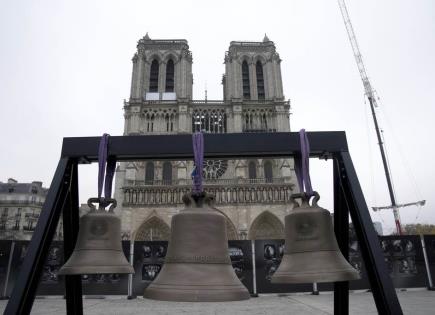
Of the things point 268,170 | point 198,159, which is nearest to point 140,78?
point 268,170

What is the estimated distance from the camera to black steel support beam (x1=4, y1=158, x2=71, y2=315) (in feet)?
6.17

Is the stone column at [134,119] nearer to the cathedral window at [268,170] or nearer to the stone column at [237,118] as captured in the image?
the stone column at [237,118]

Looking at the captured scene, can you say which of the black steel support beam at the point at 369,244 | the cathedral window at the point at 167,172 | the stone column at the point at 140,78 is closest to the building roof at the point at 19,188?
the stone column at the point at 140,78

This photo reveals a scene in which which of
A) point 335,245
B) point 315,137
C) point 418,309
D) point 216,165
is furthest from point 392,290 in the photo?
point 216,165

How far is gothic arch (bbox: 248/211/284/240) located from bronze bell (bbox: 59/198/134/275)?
29195 mm

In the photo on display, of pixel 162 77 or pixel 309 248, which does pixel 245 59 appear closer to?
pixel 162 77

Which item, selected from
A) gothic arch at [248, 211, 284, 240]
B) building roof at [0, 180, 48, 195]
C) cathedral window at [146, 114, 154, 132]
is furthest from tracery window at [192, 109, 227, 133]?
building roof at [0, 180, 48, 195]

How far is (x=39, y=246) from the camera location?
2043 millimetres

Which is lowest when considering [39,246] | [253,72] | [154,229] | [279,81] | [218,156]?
[39,246]

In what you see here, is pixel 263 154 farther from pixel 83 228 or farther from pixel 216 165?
pixel 216 165

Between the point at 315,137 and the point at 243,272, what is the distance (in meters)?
8.61

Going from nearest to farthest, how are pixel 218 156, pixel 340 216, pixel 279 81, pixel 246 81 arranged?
pixel 218 156, pixel 340 216, pixel 279 81, pixel 246 81

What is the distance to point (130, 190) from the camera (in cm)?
3183

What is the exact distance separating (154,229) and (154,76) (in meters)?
17.1
